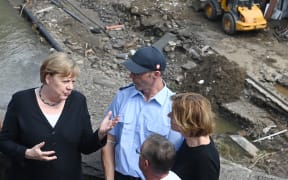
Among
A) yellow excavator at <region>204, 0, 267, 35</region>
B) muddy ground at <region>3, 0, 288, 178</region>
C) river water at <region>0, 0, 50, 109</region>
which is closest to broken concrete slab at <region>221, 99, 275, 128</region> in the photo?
muddy ground at <region>3, 0, 288, 178</region>

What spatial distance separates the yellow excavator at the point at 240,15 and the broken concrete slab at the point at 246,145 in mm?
3631

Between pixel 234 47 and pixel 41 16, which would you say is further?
pixel 41 16

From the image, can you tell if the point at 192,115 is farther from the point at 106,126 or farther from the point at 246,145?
the point at 246,145

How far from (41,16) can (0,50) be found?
6.19 feet

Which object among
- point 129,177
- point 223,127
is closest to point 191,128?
point 129,177

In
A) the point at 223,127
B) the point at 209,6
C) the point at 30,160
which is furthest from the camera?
the point at 209,6

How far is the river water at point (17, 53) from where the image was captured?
1011 cm

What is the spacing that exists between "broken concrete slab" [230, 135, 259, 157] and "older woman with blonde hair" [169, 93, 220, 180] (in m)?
4.85

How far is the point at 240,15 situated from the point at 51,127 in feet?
28.6

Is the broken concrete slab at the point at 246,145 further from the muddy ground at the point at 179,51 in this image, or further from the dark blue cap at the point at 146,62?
the dark blue cap at the point at 146,62

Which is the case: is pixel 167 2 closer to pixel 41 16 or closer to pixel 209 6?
pixel 209 6

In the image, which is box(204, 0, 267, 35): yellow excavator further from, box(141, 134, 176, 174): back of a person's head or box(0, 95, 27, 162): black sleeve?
box(141, 134, 176, 174): back of a person's head

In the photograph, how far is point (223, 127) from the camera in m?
9.45

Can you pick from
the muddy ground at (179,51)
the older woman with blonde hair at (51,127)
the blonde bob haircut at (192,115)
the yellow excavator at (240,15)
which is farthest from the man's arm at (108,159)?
the yellow excavator at (240,15)
